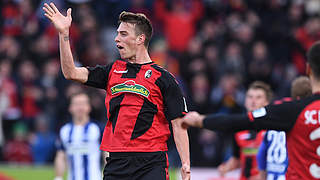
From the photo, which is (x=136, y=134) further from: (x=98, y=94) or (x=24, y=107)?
(x=24, y=107)

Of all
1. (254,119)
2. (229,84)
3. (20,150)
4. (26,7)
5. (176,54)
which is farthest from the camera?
(26,7)

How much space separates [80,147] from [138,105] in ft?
9.70

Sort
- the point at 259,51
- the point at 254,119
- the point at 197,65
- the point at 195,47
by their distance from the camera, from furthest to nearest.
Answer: the point at 195,47, the point at 197,65, the point at 259,51, the point at 254,119

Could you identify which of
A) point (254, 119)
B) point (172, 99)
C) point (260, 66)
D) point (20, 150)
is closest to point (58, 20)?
point (172, 99)

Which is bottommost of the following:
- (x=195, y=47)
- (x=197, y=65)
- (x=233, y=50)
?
(x=197, y=65)

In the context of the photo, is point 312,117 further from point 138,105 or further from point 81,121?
point 81,121

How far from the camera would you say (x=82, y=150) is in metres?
8.63

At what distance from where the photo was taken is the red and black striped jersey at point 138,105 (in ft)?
19.2

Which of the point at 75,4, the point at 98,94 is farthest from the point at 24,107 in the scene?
the point at 75,4

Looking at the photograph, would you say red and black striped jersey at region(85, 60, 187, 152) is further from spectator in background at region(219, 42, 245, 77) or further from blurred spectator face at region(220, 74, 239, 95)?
spectator in background at region(219, 42, 245, 77)

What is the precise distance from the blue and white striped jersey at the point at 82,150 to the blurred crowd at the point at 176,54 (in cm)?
496

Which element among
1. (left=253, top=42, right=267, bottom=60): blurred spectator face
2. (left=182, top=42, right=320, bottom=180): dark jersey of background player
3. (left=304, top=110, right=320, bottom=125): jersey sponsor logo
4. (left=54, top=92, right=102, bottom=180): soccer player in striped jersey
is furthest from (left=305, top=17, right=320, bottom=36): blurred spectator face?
(left=304, top=110, right=320, bottom=125): jersey sponsor logo

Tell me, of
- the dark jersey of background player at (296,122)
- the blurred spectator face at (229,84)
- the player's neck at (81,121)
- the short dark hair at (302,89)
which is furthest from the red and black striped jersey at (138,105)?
the blurred spectator face at (229,84)

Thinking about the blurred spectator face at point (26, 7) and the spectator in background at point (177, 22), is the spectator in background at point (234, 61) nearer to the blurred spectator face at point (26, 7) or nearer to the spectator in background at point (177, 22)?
the spectator in background at point (177, 22)
